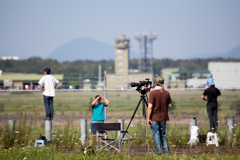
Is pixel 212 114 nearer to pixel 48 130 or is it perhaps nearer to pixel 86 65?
pixel 48 130

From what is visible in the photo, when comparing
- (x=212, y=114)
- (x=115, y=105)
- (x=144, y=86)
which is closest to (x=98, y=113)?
(x=144, y=86)

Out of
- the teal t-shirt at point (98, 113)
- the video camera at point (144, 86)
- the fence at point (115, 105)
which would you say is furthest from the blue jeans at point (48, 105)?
the video camera at point (144, 86)

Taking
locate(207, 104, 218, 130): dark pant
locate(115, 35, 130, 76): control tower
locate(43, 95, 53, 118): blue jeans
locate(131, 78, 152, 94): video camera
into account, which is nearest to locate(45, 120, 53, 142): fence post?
locate(43, 95, 53, 118): blue jeans

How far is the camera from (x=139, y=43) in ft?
477

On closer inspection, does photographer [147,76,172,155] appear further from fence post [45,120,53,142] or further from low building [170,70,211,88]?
low building [170,70,211,88]

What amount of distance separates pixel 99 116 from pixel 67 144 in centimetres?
126

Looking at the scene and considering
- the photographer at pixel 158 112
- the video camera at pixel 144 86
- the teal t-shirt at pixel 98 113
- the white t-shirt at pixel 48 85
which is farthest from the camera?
the white t-shirt at pixel 48 85

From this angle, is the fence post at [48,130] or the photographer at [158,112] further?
the fence post at [48,130]

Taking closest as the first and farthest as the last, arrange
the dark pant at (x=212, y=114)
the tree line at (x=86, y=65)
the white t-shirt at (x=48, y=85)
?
the dark pant at (x=212, y=114), the white t-shirt at (x=48, y=85), the tree line at (x=86, y=65)

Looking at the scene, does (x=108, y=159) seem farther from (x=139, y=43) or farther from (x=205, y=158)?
(x=139, y=43)

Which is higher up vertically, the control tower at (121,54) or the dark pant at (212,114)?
the control tower at (121,54)

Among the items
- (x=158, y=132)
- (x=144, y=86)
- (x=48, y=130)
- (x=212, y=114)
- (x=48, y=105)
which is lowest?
(x=48, y=130)

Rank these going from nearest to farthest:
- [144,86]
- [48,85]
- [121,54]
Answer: [144,86], [48,85], [121,54]

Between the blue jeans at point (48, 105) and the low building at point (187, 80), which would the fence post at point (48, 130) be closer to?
the blue jeans at point (48, 105)
